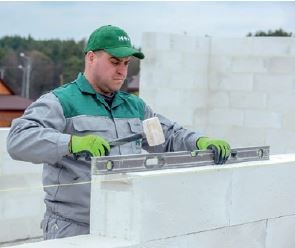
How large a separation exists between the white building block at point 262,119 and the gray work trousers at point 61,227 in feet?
16.9

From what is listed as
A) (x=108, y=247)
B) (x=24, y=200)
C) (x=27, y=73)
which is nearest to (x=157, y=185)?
(x=108, y=247)

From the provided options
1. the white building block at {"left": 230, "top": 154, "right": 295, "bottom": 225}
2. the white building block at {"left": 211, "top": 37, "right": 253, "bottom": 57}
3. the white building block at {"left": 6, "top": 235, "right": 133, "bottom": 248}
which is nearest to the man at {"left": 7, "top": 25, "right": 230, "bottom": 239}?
the white building block at {"left": 230, "top": 154, "right": 295, "bottom": 225}

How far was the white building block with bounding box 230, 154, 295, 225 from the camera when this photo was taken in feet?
9.97

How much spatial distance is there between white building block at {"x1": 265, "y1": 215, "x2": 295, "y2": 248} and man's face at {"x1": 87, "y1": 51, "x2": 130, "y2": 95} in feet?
3.30

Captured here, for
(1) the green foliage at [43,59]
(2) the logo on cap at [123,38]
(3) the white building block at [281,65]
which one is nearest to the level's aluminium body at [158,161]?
(2) the logo on cap at [123,38]

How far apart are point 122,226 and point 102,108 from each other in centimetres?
68

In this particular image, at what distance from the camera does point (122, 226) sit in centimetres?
253

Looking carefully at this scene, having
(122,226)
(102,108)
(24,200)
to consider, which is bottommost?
(24,200)

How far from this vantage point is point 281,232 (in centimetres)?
333

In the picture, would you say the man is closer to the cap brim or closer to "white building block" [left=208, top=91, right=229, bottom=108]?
the cap brim

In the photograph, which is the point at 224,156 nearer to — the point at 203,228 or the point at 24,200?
the point at 203,228

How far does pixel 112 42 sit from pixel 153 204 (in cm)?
80

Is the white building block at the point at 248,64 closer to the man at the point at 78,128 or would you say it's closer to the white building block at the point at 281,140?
the white building block at the point at 281,140

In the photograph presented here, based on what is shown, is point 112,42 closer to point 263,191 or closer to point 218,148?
point 218,148
